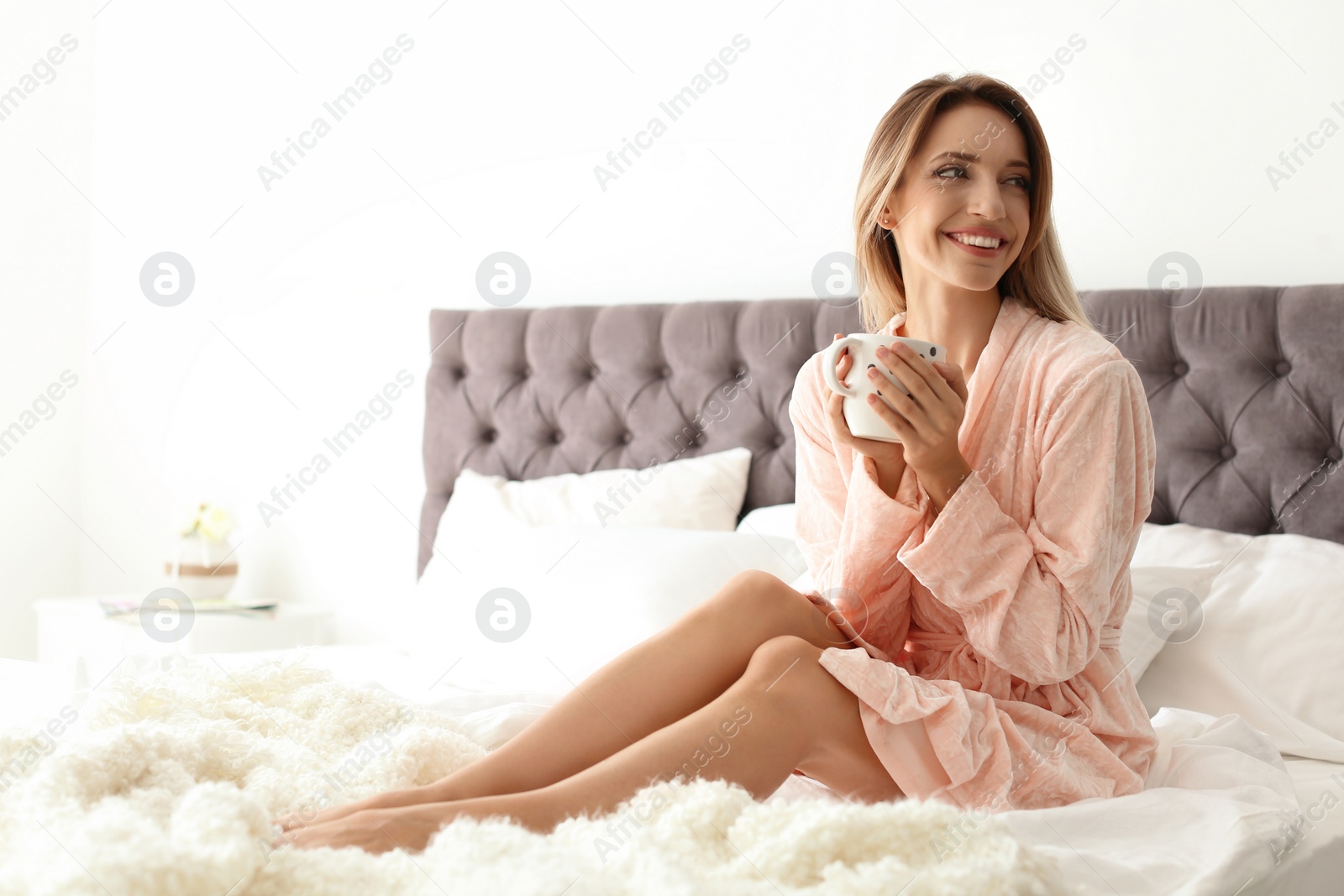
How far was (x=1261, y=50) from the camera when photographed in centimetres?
184

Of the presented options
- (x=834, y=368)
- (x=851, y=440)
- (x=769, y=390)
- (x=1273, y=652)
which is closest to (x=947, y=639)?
(x=851, y=440)

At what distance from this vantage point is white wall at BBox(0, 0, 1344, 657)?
1.94 metres

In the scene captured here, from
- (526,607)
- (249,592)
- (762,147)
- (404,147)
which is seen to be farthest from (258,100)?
(526,607)

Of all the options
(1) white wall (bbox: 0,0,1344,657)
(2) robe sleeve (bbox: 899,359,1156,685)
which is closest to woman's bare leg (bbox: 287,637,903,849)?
(2) robe sleeve (bbox: 899,359,1156,685)

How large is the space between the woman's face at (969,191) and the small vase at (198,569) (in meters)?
2.18

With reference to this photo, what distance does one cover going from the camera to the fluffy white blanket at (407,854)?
2.57 ft

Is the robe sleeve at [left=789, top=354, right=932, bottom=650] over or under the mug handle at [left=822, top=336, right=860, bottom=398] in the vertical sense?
under

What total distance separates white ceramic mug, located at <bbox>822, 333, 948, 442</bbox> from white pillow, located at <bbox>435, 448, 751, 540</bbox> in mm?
967

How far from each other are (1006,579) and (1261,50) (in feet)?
3.71

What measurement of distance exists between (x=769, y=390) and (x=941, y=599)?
99 centimetres

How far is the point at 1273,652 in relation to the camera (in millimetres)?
1581

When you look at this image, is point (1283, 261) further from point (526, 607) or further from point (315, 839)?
point (315, 839)

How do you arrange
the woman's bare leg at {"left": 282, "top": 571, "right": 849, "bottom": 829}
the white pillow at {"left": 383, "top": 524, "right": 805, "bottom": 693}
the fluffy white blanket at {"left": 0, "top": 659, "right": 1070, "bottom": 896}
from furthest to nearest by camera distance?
the white pillow at {"left": 383, "top": 524, "right": 805, "bottom": 693} → the woman's bare leg at {"left": 282, "top": 571, "right": 849, "bottom": 829} → the fluffy white blanket at {"left": 0, "top": 659, "right": 1070, "bottom": 896}

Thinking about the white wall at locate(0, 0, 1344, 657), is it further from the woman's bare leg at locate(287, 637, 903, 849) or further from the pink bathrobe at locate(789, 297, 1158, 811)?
the woman's bare leg at locate(287, 637, 903, 849)
